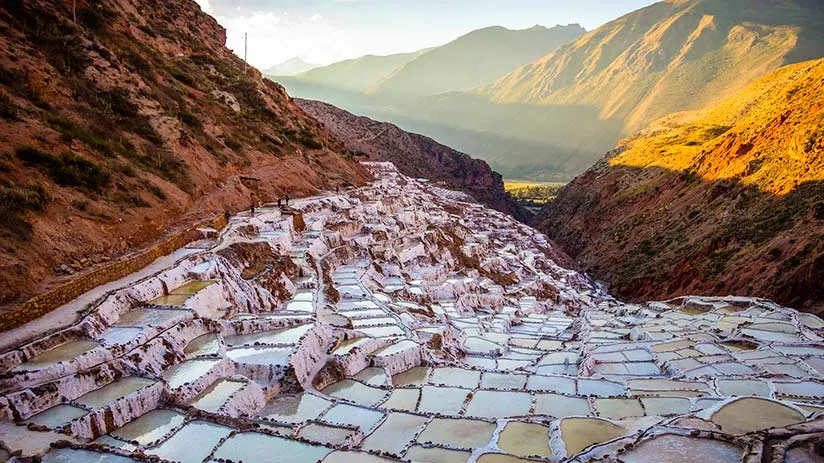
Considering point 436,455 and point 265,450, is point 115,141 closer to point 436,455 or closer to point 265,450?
point 265,450

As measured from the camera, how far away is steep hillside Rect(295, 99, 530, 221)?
67062 millimetres

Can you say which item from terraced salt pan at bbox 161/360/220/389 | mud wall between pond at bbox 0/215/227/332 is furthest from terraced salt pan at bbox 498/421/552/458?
mud wall between pond at bbox 0/215/227/332

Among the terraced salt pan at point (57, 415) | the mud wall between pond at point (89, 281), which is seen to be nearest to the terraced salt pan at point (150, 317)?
the mud wall between pond at point (89, 281)

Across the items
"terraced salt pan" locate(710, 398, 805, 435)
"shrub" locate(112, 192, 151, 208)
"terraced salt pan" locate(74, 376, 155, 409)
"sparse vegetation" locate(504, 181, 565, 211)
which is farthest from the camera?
"sparse vegetation" locate(504, 181, 565, 211)

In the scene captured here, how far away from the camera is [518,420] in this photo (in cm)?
969

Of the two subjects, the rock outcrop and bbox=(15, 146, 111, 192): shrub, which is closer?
the rock outcrop

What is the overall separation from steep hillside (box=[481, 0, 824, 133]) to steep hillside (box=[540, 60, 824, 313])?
84997 millimetres

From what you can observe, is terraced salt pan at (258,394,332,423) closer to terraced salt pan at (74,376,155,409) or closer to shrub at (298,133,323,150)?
terraced salt pan at (74,376,155,409)

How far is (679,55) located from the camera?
149 m

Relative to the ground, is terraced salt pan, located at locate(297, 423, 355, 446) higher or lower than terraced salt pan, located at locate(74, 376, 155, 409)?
lower

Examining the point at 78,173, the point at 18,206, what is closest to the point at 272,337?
the point at 18,206

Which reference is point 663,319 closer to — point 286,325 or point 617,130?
point 286,325

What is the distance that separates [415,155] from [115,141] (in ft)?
181

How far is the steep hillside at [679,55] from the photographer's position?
123 metres
